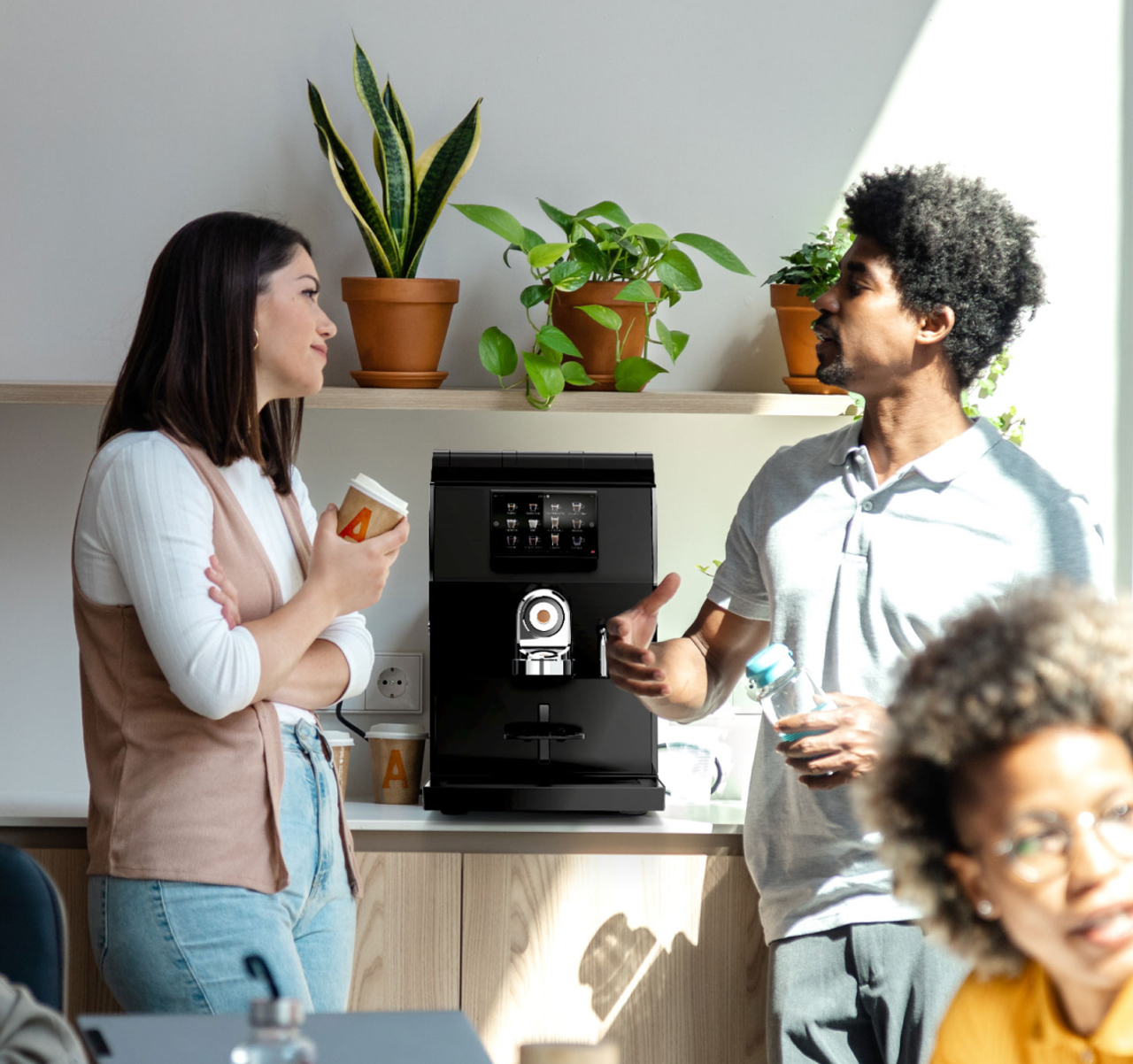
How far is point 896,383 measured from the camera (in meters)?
1.73

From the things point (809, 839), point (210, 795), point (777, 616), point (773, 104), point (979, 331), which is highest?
point (773, 104)

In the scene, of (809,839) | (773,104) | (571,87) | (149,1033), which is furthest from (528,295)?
(149,1033)

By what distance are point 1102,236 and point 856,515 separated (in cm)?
120

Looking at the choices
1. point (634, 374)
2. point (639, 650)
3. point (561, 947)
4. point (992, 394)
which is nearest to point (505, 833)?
point (561, 947)

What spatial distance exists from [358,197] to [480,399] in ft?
1.38

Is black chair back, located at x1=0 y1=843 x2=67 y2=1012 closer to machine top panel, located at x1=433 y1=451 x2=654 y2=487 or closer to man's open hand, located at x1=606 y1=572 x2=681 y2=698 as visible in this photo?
man's open hand, located at x1=606 y1=572 x2=681 y2=698

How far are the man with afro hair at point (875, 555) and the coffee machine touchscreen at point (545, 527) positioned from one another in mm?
292

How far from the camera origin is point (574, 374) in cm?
216

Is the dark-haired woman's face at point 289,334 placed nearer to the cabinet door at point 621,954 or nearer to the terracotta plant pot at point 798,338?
the cabinet door at point 621,954

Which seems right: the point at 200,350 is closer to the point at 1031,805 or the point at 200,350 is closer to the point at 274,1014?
the point at 274,1014

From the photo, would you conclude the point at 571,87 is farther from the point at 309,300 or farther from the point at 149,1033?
the point at 149,1033

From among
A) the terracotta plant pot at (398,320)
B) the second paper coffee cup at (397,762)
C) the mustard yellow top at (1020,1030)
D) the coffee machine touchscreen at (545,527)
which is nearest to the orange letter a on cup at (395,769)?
the second paper coffee cup at (397,762)

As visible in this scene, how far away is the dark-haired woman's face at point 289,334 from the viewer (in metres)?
1.57

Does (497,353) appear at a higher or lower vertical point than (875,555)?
higher
